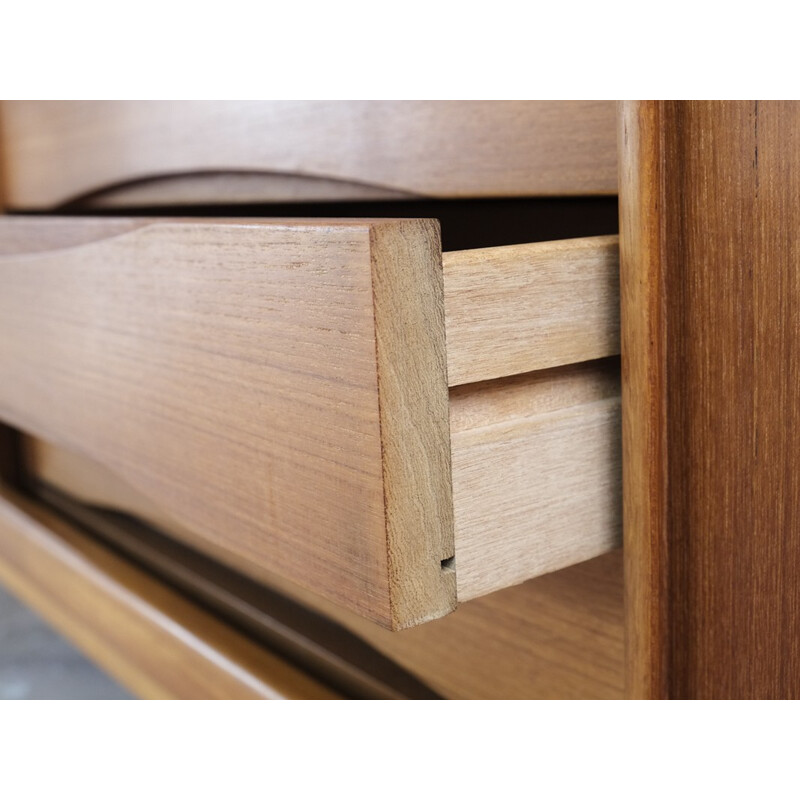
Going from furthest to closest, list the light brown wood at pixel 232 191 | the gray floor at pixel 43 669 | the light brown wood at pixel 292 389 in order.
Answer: the gray floor at pixel 43 669 → the light brown wood at pixel 232 191 → the light brown wood at pixel 292 389

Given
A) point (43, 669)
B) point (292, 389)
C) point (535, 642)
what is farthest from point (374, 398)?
point (43, 669)

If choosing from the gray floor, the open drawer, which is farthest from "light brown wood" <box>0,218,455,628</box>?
the gray floor

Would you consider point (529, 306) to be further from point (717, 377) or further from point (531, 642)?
point (531, 642)

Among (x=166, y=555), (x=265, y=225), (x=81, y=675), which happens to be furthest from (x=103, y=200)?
(x=265, y=225)

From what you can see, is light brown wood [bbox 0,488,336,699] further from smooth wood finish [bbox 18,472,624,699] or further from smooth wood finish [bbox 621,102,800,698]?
smooth wood finish [bbox 621,102,800,698]

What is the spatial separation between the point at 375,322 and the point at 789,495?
0.55 ft

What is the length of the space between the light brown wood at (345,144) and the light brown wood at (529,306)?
0.05 metres

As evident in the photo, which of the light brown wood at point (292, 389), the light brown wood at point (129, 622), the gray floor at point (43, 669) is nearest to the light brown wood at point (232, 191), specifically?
the light brown wood at point (292, 389)

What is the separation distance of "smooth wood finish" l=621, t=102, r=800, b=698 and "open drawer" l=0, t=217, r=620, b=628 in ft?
0.04

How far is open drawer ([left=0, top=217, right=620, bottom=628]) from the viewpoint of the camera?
29 centimetres

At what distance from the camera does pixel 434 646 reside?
1.64ft

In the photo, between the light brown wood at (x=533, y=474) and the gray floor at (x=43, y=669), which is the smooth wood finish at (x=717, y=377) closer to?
the light brown wood at (x=533, y=474)

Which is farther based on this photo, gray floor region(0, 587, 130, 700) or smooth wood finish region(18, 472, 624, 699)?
gray floor region(0, 587, 130, 700)

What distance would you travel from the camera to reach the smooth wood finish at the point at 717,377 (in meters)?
0.34
